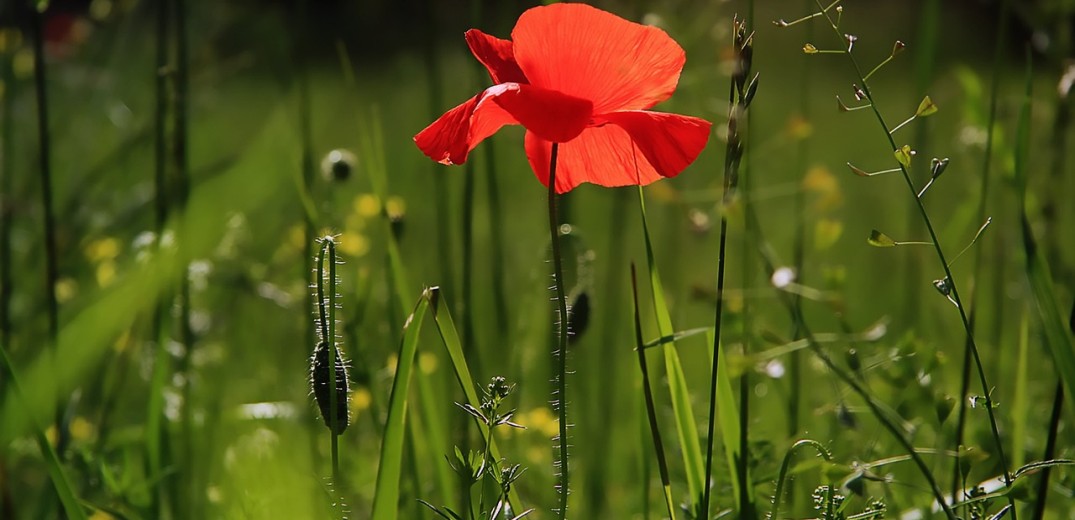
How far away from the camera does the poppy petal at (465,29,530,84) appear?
73 cm

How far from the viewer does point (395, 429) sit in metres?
0.67

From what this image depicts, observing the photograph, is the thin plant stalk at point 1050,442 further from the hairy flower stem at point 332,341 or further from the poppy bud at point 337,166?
the poppy bud at point 337,166

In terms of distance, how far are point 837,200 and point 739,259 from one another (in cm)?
70

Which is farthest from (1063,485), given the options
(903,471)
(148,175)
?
(148,175)

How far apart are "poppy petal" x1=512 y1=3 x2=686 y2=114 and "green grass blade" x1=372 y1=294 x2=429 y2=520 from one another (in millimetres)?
168

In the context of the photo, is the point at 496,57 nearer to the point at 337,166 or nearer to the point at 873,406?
the point at 873,406

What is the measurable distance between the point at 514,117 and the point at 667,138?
0.33 ft

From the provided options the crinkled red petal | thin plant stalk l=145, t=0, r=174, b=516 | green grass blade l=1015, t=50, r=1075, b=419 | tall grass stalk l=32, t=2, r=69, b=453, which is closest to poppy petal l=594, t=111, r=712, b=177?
the crinkled red petal

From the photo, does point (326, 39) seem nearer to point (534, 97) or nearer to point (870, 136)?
point (870, 136)

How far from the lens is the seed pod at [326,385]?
0.72 metres

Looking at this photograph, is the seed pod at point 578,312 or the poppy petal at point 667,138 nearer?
Result: the poppy petal at point 667,138

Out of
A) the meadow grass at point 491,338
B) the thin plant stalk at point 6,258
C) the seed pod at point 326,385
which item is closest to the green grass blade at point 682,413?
the meadow grass at point 491,338

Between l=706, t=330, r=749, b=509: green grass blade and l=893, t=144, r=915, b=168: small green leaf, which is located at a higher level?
l=893, t=144, r=915, b=168: small green leaf

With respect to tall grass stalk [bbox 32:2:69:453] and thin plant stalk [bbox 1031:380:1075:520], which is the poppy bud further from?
thin plant stalk [bbox 1031:380:1075:520]
